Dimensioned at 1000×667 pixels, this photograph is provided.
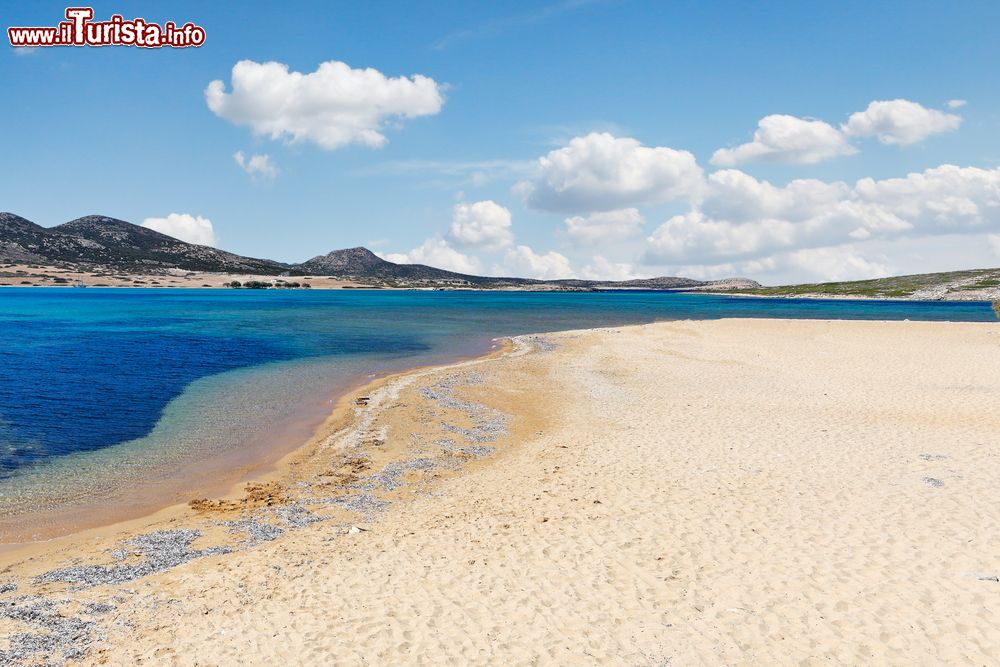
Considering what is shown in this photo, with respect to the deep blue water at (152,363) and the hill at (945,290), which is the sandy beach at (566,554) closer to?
the deep blue water at (152,363)

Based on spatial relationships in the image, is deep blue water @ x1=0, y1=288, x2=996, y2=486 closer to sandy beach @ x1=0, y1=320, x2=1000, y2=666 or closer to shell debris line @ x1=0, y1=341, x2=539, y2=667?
shell debris line @ x1=0, y1=341, x2=539, y2=667

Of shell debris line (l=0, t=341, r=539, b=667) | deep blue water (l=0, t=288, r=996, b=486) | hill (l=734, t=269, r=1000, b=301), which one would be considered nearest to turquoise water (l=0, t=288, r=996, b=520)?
deep blue water (l=0, t=288, r=996, b=486)

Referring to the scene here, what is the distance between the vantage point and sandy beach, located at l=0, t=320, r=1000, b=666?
8.41 meters

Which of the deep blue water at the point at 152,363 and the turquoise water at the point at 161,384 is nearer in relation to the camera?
the turquoise water at the point at 161,384

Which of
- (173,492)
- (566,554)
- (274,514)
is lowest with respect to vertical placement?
(173,492)

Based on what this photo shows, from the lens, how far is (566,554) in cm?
1119

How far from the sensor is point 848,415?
74.8 ft

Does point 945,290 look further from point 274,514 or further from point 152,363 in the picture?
point 274,514

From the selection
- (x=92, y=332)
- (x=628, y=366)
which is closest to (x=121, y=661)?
(x=628, y=366)

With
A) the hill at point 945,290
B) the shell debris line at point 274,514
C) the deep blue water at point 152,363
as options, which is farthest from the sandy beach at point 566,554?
the hill at point 945,290

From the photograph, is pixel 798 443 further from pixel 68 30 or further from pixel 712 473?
pixel 68 30

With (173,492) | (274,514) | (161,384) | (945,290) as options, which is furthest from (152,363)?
(945,290)

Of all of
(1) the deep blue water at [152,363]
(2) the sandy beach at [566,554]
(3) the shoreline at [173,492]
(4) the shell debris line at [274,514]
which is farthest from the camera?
(1) the deep blue water at [152,363]

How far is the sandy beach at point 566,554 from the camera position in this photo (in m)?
8.41
